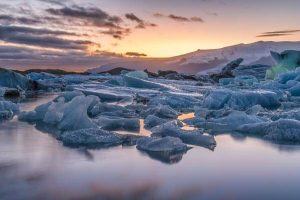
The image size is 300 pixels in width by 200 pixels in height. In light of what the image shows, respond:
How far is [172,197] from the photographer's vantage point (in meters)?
3.20

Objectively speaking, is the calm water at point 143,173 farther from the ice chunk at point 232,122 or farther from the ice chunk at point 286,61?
the ice chunk at point 286,61

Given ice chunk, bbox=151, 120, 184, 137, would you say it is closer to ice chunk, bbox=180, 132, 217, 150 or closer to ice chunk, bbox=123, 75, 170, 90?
ice chunk, bbox=180, 132, 217, 150

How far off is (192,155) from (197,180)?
3.21ft

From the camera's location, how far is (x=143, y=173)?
156 inches

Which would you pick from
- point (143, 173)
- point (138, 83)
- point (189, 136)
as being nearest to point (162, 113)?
point (189, 136)

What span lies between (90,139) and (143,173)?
1.49 m

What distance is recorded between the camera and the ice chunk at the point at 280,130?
580 centimetres

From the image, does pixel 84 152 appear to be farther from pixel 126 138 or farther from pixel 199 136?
pixel 199 136

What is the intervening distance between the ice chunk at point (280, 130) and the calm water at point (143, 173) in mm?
446

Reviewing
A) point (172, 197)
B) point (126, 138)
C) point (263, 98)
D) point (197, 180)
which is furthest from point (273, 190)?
point (263, 98)

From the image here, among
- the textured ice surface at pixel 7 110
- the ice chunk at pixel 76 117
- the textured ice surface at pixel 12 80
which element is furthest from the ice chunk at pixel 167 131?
the textured ice surface at pixel 12 80

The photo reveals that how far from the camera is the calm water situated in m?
3.29

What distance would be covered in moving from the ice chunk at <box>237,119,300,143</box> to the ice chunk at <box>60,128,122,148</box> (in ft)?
7.41

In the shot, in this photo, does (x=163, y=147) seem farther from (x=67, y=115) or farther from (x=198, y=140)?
(x=67, y=115)
